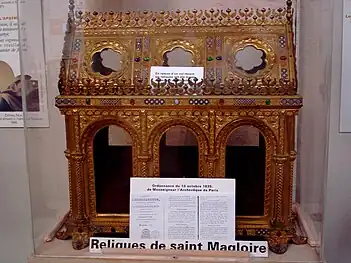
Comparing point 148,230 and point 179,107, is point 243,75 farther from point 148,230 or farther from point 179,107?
point 148,230

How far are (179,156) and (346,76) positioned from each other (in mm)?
843

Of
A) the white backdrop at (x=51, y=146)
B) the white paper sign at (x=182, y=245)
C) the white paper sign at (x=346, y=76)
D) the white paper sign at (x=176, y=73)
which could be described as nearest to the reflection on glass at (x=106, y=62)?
the white paper sign at (x=176, y=73)

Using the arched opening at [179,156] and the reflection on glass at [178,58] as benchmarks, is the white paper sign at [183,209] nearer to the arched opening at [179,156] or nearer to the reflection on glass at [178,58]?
the arched opening at [179,156]

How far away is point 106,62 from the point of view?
1512 millimetres

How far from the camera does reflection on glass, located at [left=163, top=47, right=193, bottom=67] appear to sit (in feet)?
4.77

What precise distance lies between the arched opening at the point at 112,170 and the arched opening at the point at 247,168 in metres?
0.31

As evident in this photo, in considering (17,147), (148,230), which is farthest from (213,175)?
(17,147)

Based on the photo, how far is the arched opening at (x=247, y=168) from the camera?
4.72 feet

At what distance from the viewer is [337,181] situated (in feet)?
6.55

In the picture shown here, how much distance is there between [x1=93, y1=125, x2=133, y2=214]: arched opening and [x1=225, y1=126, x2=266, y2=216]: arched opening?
1.02 ft

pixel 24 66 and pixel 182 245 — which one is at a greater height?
pixel 24 66

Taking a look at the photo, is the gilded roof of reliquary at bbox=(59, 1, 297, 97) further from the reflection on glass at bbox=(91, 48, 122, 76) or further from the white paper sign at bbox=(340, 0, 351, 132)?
the white paper sign at bbox=(340, 0, 351, 132)

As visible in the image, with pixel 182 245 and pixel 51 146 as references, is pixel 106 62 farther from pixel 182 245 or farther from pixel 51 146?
pixel 182 245

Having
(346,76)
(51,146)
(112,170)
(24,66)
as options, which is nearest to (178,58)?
(112,170)
